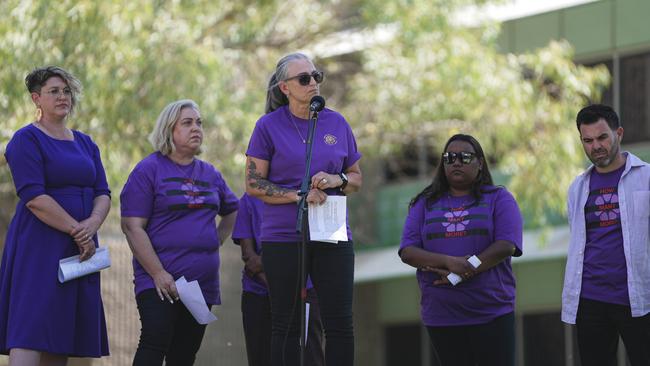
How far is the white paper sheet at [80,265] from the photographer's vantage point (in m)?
7.59

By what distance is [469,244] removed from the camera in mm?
7984

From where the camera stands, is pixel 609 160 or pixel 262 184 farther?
pixel 609 160

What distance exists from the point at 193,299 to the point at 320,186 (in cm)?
147

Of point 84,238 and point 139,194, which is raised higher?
point 139,194

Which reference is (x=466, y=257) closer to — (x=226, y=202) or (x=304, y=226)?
(x=304, y=226)

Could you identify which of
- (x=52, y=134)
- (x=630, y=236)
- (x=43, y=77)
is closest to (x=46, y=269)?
(x=52, y=134)

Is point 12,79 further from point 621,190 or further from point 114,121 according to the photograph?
point 621,190

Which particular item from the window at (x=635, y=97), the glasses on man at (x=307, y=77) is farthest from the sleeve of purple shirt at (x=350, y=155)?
the window at (x=635, y=97)

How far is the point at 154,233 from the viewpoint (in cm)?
824

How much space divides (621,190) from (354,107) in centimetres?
1238

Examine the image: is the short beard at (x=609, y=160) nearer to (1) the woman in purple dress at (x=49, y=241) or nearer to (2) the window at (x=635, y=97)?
(1) the woman in purple dress at (x=49, y=241)

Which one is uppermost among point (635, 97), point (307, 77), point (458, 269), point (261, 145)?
point (635, 97)

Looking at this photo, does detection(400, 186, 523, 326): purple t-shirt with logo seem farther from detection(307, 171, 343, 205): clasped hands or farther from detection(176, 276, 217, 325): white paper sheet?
detection(176, 276, 217, 325): white paper sheet

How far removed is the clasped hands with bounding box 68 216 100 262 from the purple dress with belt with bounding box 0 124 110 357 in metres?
0.09
